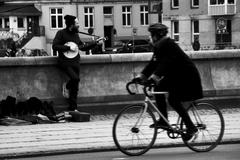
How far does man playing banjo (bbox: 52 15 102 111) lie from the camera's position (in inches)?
535

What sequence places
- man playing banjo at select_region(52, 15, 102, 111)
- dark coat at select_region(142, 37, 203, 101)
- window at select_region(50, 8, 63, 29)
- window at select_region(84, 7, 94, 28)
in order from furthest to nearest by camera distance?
1. window at select_region(50, 8, 63, 29)
2. window at select_region(84, 7, 94, 28)
3. man playing banjo at select_region(52, 15, 102, 111)
4. dark coat at select_region(142, 37, 203, 101)

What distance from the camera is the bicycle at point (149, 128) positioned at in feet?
30.7

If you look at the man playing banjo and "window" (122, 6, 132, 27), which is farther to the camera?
"window" (122, 6, 132, 27)

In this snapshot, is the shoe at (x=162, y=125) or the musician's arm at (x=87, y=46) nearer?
the shoe at (x=162, y=125)

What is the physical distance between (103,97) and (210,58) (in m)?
2.29

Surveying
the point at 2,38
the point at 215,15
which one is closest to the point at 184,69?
the point at 215,15

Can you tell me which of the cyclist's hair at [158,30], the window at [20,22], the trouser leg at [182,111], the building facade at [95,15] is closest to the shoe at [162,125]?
the trouser leg at [182,111]

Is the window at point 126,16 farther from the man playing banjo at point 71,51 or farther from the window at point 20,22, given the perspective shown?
the man playing banjo at point 71,51

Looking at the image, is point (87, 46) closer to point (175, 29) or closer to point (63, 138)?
point (63, 138)

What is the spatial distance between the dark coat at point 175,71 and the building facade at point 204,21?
175ft

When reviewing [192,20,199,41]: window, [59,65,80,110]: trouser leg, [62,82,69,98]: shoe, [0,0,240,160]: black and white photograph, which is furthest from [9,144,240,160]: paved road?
[192,20,199,41]: window

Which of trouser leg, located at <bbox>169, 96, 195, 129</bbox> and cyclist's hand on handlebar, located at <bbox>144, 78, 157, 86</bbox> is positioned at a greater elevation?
cyclist's hand on handlebar, located at <bbox>144, 78, 157, 86</bbox>

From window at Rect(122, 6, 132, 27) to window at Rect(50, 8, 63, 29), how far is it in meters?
6.54

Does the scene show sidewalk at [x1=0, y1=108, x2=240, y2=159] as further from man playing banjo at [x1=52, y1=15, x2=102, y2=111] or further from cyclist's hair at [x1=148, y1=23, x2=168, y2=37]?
cyclist's hair at [x1=148, y1=23, x2=168, y2=37]
